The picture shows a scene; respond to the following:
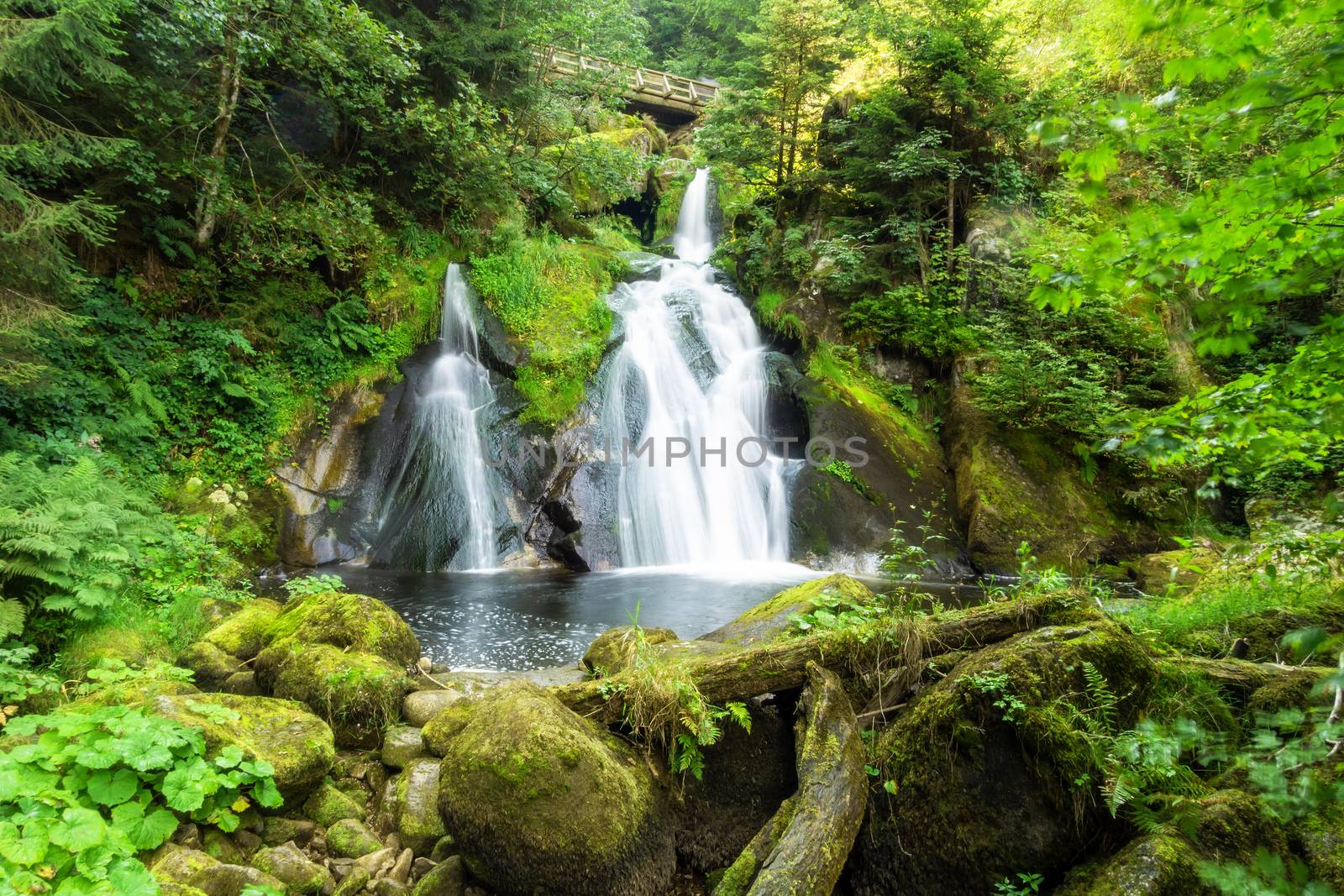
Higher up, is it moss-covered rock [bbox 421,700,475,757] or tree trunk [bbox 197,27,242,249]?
tree trunk [bbox 197,27,242,249]

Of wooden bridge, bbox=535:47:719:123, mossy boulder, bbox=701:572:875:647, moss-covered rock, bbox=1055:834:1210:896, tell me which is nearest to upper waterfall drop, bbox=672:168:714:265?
wooden bridge, bbox=535:47:719:123

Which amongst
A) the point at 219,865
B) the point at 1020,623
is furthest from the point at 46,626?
the point at 1020,623

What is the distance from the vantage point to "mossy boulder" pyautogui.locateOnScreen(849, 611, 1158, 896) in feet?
8.45

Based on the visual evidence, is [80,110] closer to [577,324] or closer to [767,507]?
[577,324]

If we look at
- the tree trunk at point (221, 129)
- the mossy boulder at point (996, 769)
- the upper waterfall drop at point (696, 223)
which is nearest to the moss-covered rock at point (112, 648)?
the mossy boulder at point (996, 769)

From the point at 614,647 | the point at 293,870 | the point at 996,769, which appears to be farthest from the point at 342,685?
the point at 996,769

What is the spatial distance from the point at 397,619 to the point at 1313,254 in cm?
536

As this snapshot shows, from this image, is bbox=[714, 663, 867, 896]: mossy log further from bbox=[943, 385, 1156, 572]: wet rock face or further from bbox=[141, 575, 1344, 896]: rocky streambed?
bbox=[943, 385, 1156, 572]: wet rock face

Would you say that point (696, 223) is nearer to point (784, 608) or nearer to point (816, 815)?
point (784, 608)

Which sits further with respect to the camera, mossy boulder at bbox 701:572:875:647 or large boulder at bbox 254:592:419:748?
mossy boulder at bbox 701:572:875:647

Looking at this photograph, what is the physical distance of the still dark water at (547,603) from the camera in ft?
21.1

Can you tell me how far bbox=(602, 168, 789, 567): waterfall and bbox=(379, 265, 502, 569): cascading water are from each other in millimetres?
2256

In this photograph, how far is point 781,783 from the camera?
121 inches

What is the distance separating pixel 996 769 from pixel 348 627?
13.8 ft
